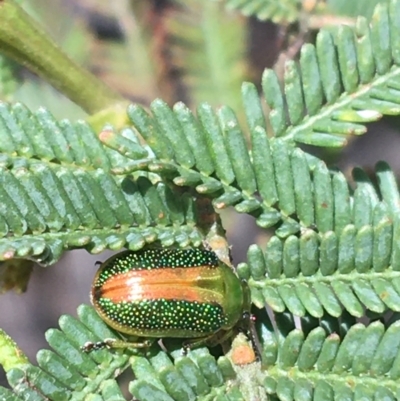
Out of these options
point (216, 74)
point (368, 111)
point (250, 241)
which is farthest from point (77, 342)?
point (250, 241)

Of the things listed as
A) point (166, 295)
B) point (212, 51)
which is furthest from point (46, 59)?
point (212, 51)

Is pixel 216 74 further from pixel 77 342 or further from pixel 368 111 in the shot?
pixel 77 342

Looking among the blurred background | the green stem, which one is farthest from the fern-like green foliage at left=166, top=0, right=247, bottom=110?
the green stem

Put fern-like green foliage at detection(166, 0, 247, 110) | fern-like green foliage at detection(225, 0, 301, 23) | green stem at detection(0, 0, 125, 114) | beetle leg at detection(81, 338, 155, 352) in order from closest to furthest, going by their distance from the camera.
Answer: beetle leg at detection(81, 338, 155, 352)
green stem at detection(0, 0, 125, 114)
fern-like green foliage at detection(225, 0, 301, 23)
fern-like green foliage at detection(166, 0, 247, 110)

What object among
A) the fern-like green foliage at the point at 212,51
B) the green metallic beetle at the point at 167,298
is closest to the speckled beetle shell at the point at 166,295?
the green metallic beetle at the point at 167,298

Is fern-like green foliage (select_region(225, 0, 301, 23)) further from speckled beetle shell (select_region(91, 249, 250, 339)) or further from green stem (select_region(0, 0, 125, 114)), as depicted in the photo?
speckled beetle shell (select_region(91, 249, 250, 339))

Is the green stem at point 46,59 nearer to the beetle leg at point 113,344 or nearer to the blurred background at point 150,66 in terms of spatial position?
the beetle leg at point 113,344
